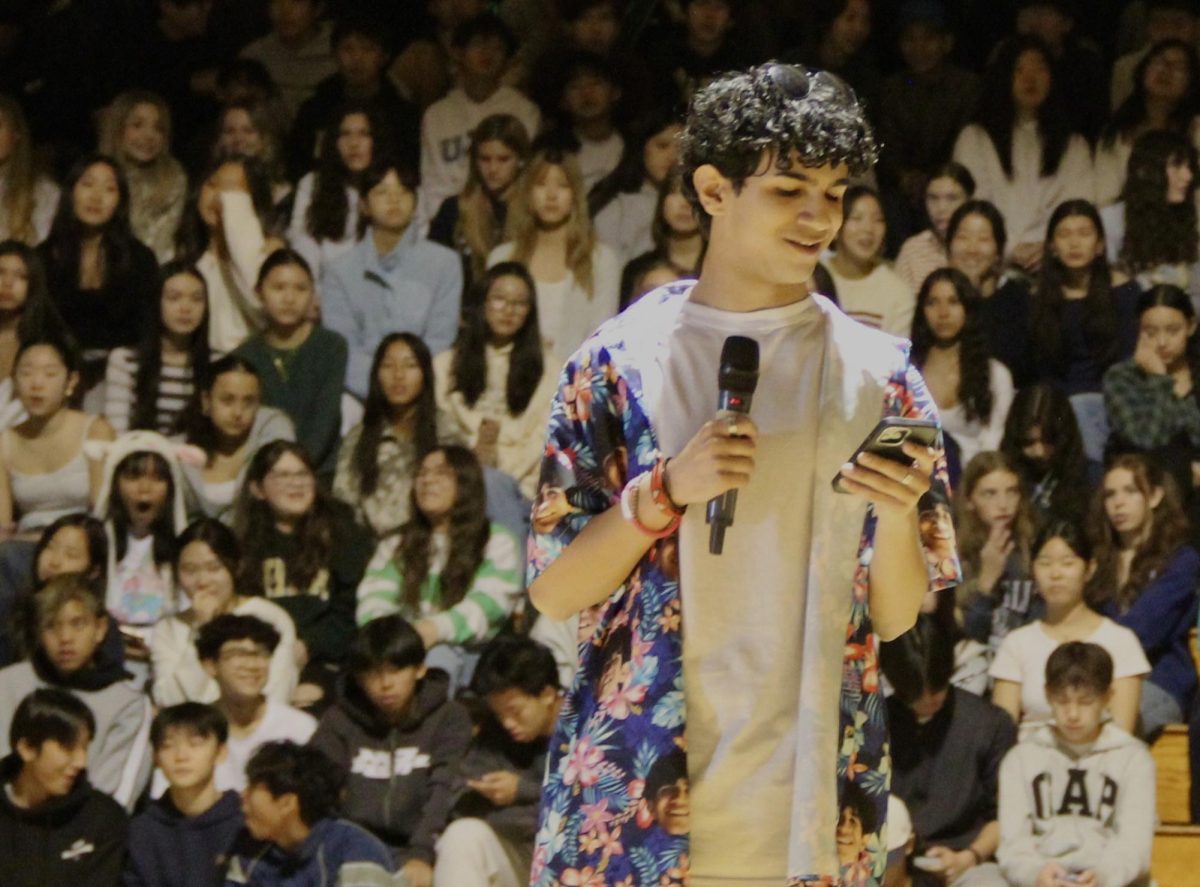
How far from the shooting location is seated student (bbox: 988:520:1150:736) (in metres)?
5.13

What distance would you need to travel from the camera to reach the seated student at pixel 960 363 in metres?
6.09

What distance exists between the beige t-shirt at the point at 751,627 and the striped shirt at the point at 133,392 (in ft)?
14.3

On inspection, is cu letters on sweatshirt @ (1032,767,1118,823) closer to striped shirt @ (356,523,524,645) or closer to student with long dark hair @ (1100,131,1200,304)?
striped shirt @ (356,523,524,645)

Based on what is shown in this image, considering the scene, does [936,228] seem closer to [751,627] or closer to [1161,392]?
[1161,392]

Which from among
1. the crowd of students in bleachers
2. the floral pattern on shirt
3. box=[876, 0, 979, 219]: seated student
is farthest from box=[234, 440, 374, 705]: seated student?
the floral pattern on shirt

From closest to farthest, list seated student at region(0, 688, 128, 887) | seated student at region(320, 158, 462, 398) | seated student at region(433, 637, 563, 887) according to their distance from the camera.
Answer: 1. seated student at region(433, 637, 563, 887)
2. seated student at region(0, 688, 128, 887)
3. seated student at region(320, 158, 462, 398)

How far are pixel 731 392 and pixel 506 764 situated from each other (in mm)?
3140

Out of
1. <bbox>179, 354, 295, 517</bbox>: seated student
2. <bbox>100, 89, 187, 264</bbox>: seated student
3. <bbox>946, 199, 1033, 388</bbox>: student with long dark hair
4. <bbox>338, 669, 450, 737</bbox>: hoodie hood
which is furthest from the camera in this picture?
<bbox>100, 89, 187, 264</bbox>: seated student

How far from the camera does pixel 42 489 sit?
6043 mm

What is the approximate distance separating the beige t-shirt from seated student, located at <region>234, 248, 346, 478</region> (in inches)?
164

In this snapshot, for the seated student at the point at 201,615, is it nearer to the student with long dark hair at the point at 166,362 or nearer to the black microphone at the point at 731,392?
the student with long dark hair at the point at 166,362

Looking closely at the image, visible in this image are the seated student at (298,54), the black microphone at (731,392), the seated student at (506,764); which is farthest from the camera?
the seated student at (298,54)

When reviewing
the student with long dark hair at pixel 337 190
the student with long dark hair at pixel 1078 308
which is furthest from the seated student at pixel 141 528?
the student with long dark hair at pixel 1078 308

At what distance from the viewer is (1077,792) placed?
187 inches
